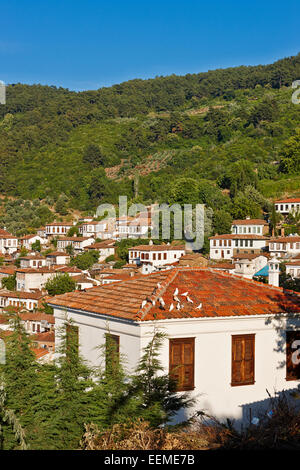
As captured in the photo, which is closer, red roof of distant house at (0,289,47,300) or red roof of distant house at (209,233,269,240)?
red roof of distant house at (0,289,47,300)

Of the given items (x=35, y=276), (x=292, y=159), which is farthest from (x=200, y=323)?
(x=292, y=159)

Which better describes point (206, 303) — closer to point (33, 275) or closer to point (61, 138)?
point (33, 275)

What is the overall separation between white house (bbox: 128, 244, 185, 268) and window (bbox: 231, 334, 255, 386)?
38477 millimetres

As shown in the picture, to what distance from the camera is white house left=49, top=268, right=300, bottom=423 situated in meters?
8.90

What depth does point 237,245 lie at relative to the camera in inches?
2058

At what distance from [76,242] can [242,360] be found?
5652 centimetres

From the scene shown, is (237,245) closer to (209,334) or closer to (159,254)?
(159,254)

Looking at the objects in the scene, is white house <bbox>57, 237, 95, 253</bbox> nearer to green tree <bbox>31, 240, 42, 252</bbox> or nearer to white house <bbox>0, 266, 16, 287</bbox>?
green tree <bbox>31, 240, 42, 252</bbox>

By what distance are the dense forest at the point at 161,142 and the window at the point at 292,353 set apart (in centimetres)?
4651

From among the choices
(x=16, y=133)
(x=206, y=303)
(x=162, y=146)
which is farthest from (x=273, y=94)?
(x=206, y=303)

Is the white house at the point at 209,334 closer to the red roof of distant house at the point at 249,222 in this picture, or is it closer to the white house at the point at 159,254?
the white house at the point at 159,254

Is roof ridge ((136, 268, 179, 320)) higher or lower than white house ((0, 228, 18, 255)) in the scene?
higher

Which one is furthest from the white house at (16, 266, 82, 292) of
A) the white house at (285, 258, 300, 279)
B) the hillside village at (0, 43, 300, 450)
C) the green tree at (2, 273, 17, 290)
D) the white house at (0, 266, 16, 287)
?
the white house at (285, 258, 300, 279)

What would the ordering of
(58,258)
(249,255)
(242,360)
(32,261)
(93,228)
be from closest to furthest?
(242,360) < (249,255) < (32,261) < (58,258) < (93,228)
